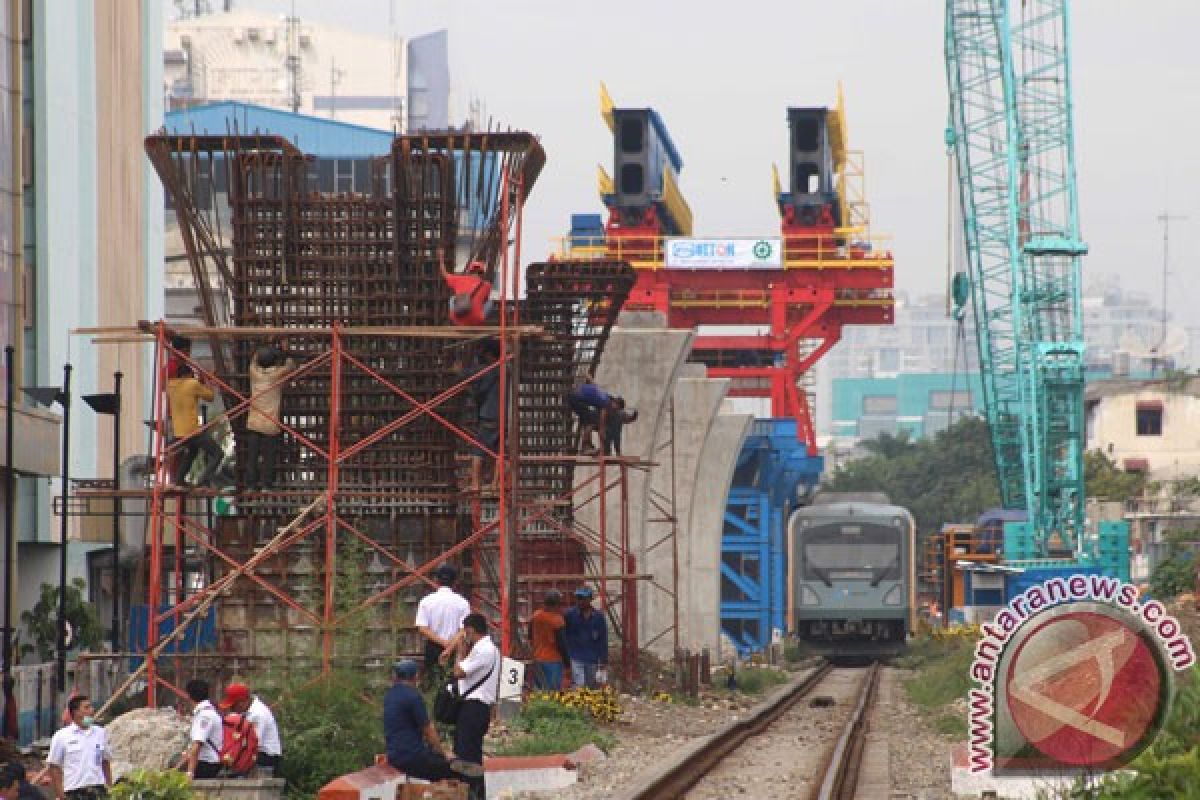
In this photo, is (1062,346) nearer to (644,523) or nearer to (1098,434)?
(1098,434)

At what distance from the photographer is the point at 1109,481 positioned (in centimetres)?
9600

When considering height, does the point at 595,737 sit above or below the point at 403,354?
below

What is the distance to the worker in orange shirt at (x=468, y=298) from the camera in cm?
2450

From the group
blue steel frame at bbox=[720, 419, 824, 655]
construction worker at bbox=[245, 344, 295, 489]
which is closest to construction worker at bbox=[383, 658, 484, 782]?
construction worker at bbox=[245, 344, 295, 489]

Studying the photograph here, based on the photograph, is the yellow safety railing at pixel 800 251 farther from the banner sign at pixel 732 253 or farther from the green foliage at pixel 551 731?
the green foliage at pixel 551 731

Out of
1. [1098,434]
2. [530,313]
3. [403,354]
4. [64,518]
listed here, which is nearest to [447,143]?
[403,354]

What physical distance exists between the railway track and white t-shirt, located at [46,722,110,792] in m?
3.50

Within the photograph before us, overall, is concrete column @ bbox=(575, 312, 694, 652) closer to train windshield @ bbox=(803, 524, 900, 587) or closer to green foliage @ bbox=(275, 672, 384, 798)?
train windshield @ bbox=(803, 524, 900, 587)

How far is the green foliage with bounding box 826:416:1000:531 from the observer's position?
125 m

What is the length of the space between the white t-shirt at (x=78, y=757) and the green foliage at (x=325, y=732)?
5.27 ft

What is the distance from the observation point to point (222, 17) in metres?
146

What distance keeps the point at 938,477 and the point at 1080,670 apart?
117 m

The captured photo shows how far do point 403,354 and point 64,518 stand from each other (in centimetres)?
399

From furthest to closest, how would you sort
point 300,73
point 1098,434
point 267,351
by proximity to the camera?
point 300,73 → point 1098,434 → point 267,351
